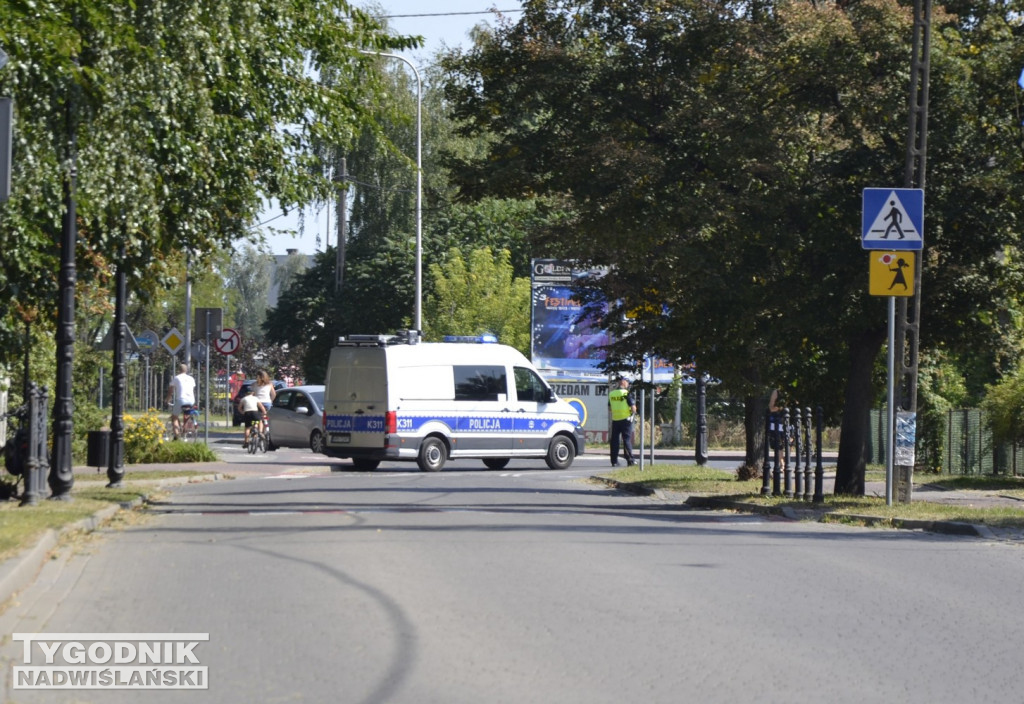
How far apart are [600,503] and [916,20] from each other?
7341 mm

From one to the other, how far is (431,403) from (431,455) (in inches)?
39.6

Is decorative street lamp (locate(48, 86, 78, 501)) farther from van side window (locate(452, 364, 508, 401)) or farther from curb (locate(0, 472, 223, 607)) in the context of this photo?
van side window (locate(452, 364, 508, 401))

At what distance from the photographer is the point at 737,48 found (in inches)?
720

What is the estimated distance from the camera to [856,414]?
65.2 feet

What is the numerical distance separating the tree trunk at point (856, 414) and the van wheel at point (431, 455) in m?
9.48

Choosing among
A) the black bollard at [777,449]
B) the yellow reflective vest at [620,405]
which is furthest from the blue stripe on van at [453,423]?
the black bollard at [777,449]

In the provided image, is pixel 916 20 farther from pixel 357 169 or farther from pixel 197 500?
pixel 357 169

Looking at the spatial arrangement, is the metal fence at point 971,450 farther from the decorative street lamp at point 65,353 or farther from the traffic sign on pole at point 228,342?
the decorative street lamp at point 65,353

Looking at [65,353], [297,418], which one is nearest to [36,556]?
[65,353]

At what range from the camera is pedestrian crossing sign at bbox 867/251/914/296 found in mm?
16641

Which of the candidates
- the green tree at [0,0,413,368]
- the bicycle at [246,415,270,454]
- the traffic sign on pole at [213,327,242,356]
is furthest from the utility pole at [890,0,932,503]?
the bicycle at [246,415,270,454]

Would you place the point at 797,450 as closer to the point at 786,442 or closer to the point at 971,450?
the point at 786,442

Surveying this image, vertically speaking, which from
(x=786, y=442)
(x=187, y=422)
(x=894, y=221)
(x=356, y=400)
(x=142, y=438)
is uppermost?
(x=894, y=221)

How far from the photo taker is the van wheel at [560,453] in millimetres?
29500
